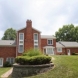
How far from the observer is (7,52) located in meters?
41.7

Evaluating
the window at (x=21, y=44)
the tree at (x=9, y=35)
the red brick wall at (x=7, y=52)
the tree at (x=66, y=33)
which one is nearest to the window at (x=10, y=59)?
the red brick wall at (x=7, y=52)

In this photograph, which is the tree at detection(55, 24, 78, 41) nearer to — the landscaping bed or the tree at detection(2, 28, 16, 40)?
the tree at detection(2, 28, 16, 40)

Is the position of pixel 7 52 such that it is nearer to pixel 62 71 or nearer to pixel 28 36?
pixel 28 36

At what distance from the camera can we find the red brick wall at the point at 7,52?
136 ft

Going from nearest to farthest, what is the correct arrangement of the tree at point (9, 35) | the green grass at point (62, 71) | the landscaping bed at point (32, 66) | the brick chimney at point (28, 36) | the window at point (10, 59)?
the green grass at point (62, 71)
the landscaping bed at point (32, 66)
the window at point (10, 59)
the brick chimney at point (28, 36)
the tree at point (9, 35)

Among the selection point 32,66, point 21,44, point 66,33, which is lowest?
point 32,66

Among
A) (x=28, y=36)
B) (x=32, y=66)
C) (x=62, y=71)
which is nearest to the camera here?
(x=62, y=71)

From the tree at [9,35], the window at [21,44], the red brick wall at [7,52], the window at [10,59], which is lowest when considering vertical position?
the window at [10,59]

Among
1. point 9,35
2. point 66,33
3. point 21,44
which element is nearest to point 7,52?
point 21,44

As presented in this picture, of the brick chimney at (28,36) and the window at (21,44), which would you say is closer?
the window at (21,44)

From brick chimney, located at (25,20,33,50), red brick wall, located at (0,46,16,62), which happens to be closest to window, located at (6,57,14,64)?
red brick wall, located at (0,46,16,62)

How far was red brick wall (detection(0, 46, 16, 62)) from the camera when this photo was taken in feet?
136

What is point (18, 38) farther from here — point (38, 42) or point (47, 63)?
point (47, 63)

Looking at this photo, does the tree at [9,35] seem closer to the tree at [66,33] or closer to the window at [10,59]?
the tree at [66,33]
